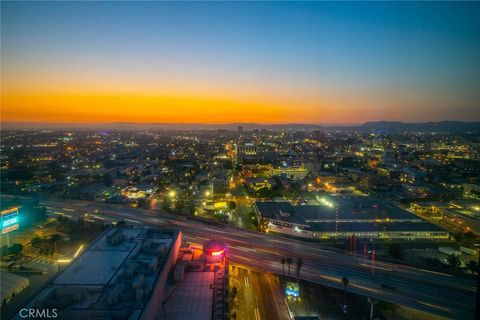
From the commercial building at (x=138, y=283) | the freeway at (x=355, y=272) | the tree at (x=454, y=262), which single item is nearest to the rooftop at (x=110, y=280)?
the commercial building at (x=138, y=283)

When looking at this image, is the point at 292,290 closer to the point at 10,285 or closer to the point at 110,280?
the point at 110,280

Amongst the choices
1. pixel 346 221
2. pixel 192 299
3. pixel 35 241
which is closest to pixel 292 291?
pixel 192 299

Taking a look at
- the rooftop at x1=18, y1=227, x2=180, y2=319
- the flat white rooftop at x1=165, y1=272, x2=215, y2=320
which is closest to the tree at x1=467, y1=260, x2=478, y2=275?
the flat white rooftop at x1=165, y1=272, x2=215, y2=320

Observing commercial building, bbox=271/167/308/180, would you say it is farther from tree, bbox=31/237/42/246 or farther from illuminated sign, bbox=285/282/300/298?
tree, bbox=31/237/42/246

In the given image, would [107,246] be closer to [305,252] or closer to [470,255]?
[305,252]

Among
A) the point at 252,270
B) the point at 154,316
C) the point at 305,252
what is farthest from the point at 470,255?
the point at 154,316

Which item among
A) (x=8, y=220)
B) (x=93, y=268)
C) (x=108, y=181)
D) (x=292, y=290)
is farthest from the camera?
(x=108, y=181)

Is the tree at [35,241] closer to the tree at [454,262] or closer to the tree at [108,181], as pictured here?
the tree at [108,181]
